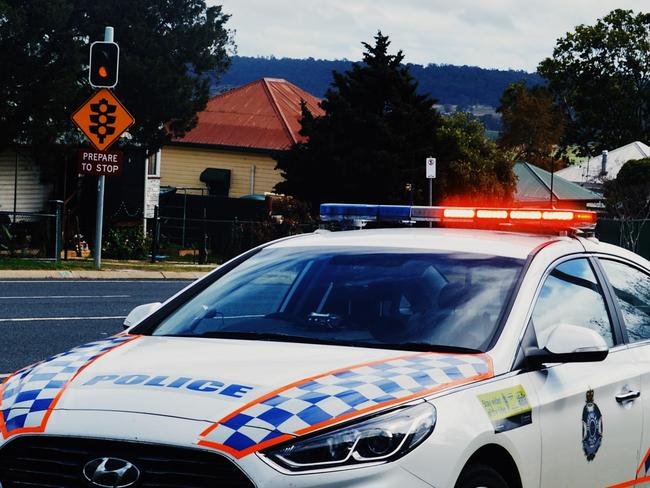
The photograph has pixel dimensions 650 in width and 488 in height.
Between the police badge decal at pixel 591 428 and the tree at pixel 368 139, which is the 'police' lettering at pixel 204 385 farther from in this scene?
the tree at pixel 368 139

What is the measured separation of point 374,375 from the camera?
4.46m

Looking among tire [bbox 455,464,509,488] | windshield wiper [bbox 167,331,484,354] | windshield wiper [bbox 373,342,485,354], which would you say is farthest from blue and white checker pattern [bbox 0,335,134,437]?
tire [bbox 455,464,509,488]

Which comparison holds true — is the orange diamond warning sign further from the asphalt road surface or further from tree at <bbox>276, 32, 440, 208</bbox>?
tree at <bbox>276, 32, 440, 208</bbox>

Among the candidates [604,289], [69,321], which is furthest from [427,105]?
[604,289]

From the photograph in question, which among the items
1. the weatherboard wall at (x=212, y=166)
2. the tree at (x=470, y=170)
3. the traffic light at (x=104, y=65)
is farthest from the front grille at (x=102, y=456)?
the weatherboard wall at (x=212, y=166)

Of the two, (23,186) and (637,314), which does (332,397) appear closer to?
(637,314)

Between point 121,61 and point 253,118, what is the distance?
3600 centimetres

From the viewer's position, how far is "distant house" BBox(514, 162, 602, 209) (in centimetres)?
8044

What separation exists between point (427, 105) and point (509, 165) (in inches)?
437

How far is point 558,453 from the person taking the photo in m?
5.02

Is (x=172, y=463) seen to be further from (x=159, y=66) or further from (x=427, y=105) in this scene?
(x=427, y=105)

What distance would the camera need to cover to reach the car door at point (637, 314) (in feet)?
19.0

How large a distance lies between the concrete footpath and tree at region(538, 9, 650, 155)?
77.8 metres

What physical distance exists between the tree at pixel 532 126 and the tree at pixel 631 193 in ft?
78.6
